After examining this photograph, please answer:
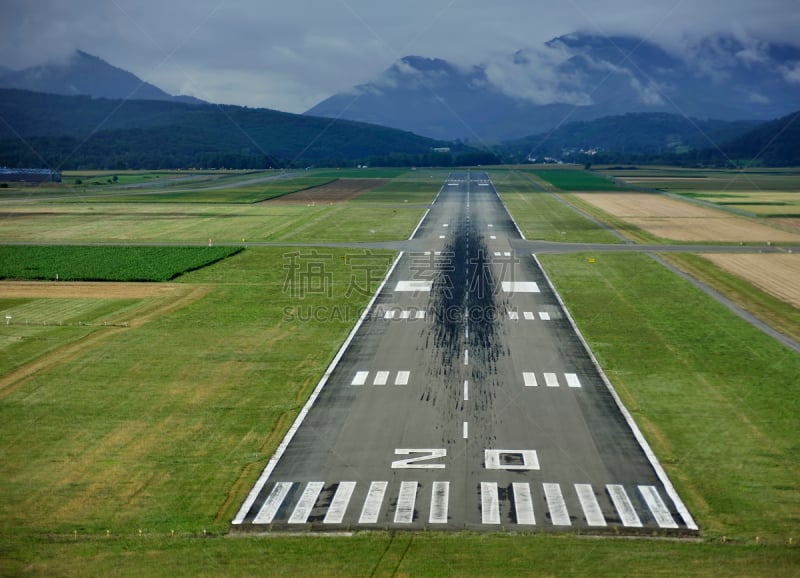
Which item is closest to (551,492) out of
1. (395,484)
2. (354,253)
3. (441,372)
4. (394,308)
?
(395,484)

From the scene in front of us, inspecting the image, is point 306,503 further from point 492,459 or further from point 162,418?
point 162,418

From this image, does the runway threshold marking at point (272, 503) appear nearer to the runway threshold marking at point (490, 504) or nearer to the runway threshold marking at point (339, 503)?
the runway threshold marking at point (339, 503)

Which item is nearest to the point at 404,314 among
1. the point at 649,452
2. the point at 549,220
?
the point at 649,452

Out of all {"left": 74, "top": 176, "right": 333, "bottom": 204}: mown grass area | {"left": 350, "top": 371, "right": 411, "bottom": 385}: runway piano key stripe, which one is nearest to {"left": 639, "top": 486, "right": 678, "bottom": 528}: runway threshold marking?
{"left": 350, "top": 371, "right": 411, "bottom": 385}: runway piano key stripe

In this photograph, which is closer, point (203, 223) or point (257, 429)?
point (257, 429)

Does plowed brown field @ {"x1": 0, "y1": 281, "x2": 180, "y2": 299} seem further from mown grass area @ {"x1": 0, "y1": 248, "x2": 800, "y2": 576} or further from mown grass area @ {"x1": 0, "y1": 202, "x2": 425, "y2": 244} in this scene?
mown grass area @ {"x1": 0, "y1": 202, "x2": 425, "y2": 244}
